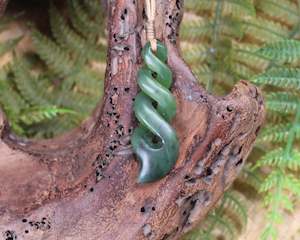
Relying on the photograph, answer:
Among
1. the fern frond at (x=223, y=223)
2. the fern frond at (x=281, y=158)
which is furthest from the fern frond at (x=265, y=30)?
the fern frond at (x=223, y=223)

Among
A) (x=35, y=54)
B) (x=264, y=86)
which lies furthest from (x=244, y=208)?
(x=35, y=54)

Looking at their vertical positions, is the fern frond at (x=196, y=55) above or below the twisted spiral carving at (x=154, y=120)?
above

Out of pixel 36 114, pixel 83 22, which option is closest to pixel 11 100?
pixel 36 114

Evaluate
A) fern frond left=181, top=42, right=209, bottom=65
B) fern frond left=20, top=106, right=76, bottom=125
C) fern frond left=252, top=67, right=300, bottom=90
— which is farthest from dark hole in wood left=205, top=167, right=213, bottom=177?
fern frond left=181, top=42, right=209, bottom=65

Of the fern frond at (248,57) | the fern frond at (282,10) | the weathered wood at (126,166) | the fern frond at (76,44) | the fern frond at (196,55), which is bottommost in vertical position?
the weathered wood at (126,166)

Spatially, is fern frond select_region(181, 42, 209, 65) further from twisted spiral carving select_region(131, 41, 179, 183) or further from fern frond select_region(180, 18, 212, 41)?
twisted spiral carving select_region(131, 41, 179, 183)

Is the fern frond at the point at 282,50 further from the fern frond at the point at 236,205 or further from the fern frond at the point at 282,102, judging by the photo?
the fern frond at the point at 236,205

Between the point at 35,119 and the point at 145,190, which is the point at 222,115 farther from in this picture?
the point at 35,119
